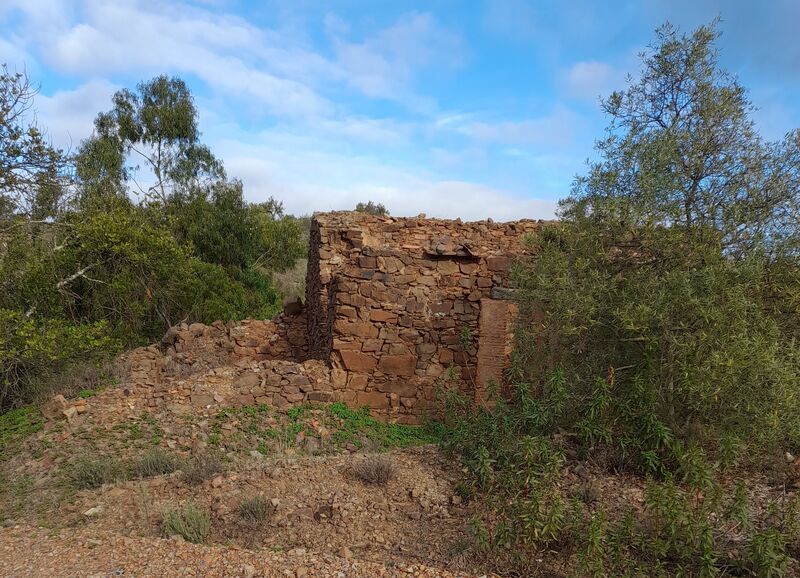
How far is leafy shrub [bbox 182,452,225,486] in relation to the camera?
5.73m

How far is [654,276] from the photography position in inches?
193

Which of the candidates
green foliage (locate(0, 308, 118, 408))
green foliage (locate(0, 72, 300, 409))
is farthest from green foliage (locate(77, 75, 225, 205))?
green foliage (locate(0, 308, 118, 408))

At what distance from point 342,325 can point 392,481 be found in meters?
3.47

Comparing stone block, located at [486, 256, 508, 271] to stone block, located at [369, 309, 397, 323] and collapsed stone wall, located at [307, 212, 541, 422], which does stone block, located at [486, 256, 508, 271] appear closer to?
collapsed stone wall, located at [307, 212, 541, 422]

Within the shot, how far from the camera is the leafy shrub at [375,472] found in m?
5.49

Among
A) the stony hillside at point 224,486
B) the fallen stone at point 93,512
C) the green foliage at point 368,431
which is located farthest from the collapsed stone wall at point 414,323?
the fallen stone at point 93,512

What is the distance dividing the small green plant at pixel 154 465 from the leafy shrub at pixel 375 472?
2196 millimetres

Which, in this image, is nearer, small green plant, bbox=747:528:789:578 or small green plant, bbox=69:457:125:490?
small green plant, bbox=747:528:789:578

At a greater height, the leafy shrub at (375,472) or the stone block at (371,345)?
the stone block at (371,345)

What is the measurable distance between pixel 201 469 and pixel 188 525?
128 cm

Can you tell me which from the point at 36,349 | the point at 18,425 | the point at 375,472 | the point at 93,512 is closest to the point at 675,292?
the point at 375,472

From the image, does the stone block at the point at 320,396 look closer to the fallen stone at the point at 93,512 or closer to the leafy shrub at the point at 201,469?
the leafy shrub at the point at 201,469

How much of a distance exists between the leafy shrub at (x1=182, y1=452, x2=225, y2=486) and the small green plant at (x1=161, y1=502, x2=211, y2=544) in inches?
37.3

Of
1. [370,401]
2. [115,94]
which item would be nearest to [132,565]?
[370,401]
